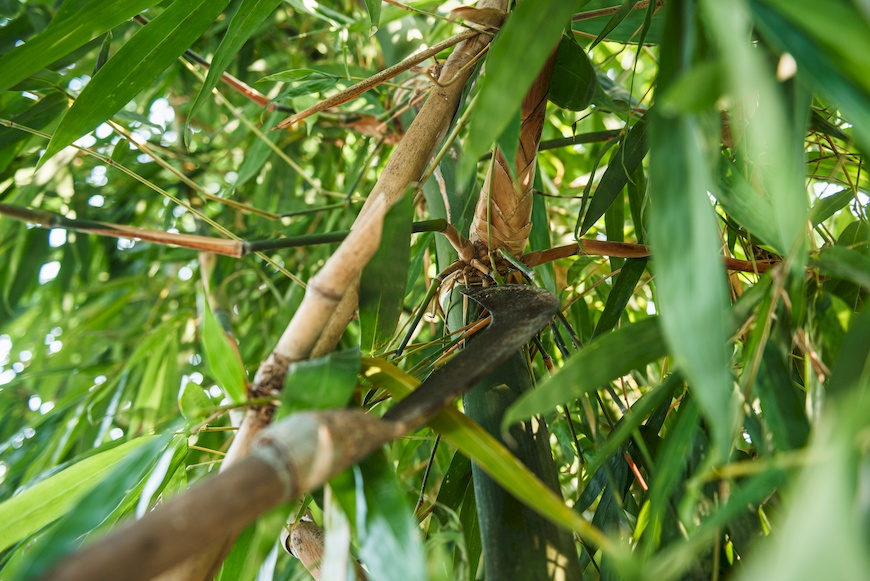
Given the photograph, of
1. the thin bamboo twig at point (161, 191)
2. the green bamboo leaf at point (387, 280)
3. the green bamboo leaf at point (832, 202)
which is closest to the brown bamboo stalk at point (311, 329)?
the green bamboo leaf at point (387, 280)

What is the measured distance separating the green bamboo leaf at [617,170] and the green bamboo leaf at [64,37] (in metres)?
0.28

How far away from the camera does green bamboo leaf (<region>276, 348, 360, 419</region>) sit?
0.25m

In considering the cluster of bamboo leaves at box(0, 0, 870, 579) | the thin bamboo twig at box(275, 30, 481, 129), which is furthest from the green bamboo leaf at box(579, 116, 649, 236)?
the thin bamboo twig at box(275, 30, 481, 129)

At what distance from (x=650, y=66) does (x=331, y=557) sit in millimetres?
951

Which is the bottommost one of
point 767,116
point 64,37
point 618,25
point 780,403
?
point 780,403

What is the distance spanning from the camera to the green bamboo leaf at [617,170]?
0.39 metres

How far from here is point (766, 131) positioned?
191 millimetres

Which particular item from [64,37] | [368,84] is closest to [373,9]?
[368,84]

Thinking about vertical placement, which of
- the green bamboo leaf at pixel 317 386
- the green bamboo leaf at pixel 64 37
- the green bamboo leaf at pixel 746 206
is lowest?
the green bamboo leaf at pixel 746 206

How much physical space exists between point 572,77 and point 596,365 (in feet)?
0.66

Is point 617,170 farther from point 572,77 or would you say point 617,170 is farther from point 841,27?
point 841,27

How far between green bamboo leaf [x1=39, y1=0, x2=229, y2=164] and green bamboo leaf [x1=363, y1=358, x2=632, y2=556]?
0.23 meters

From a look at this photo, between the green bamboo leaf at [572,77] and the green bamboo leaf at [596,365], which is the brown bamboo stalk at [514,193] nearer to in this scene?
the green bamboo leaf at [572,77]

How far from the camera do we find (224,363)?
11.2 inches
